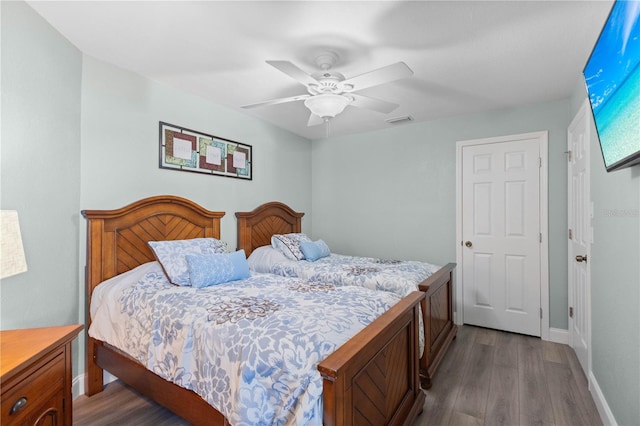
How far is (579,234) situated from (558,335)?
1164 mm

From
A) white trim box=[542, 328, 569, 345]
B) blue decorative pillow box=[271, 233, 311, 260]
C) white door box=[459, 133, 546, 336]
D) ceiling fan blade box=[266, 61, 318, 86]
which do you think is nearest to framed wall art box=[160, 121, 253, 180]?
blue decorative pillow box=[271, 233, 311, 260]

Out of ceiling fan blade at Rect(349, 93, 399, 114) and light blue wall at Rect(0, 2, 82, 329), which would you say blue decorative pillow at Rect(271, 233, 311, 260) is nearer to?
ceiling fan blade at Rect(349, 93, 399, 114)

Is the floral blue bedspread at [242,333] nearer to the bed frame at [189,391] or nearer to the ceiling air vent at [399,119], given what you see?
the bed frame at [189,391]

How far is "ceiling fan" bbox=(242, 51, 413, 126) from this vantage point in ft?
5.97

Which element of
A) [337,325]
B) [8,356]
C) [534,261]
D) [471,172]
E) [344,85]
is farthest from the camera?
[471,172]

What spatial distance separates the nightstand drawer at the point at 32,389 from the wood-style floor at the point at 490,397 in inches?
32.2

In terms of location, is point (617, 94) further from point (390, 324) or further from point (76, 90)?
point (76, 90)

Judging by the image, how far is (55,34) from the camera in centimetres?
192

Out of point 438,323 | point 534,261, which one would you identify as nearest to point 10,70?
point 438,323

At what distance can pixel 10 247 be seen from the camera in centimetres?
114

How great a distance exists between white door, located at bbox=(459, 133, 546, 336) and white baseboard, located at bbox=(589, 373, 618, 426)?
1130mm

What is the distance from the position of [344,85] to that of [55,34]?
184cm

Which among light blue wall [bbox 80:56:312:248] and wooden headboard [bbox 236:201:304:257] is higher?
light blue wall [bbox 80:56:312:248]

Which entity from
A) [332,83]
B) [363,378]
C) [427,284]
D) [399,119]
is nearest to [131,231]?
[332,83]
